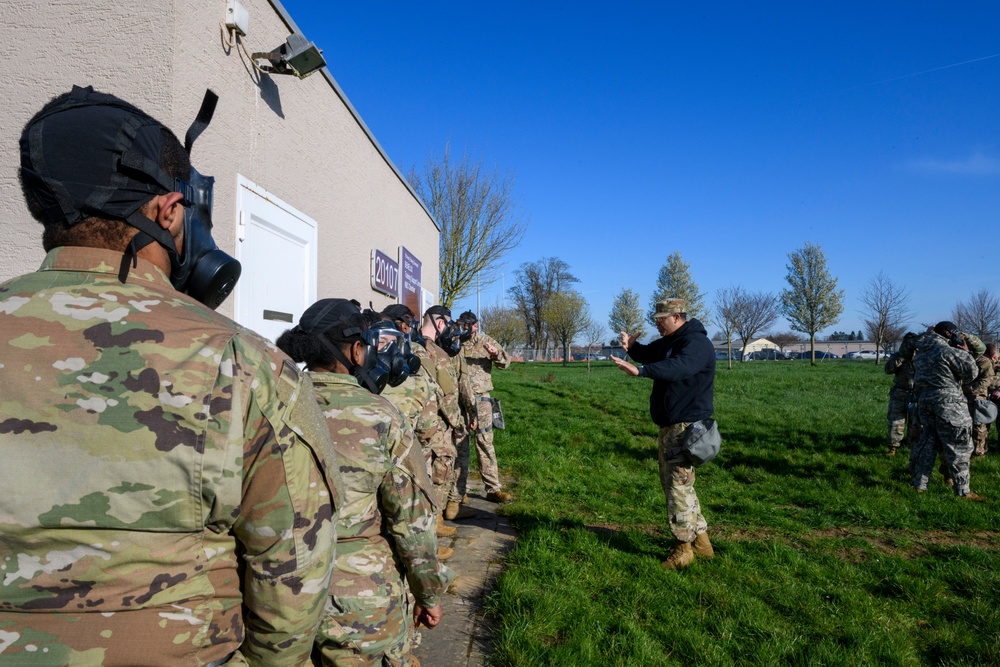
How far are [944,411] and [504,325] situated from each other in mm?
41025

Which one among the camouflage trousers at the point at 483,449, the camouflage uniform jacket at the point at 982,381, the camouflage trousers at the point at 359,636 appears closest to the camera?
the camouflage trousers at the point at 359,636

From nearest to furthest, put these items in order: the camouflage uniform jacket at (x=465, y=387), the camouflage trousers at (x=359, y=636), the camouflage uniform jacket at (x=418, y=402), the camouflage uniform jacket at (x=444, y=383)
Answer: the camouflage trousers at (x=359, y=636) → the camouflage uniform jacket at (x=418, y=402) → the camouflage uniform jacket at (x=444, y=383) → the camouflage uniform jacket at (x=465, y=387)

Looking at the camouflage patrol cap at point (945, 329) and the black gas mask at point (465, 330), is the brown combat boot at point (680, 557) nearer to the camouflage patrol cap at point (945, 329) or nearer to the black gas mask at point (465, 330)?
the black gas mask at point (465, 330)

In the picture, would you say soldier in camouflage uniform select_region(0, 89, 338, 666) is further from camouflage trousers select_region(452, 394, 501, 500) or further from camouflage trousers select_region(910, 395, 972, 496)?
camouflage trousers select_region(910, 395, 972, 496)

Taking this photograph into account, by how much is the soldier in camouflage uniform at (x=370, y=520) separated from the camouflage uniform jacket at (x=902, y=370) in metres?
9.73

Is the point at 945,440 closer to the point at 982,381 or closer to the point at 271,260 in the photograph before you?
the point at 982,381

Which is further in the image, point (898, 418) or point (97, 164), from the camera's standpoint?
point (898, 418)

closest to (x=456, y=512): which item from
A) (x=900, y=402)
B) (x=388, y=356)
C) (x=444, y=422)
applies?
(x=444, y=422)

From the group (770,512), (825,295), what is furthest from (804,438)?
(825,295)

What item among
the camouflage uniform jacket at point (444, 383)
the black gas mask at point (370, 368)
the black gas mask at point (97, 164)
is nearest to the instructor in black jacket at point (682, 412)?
the camouflage uniform jacket at point (444, 383)

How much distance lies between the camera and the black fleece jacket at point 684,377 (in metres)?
4.75

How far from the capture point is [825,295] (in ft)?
140

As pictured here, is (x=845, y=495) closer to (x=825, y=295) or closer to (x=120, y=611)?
(x=120, y=611)

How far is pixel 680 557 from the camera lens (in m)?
4.81
